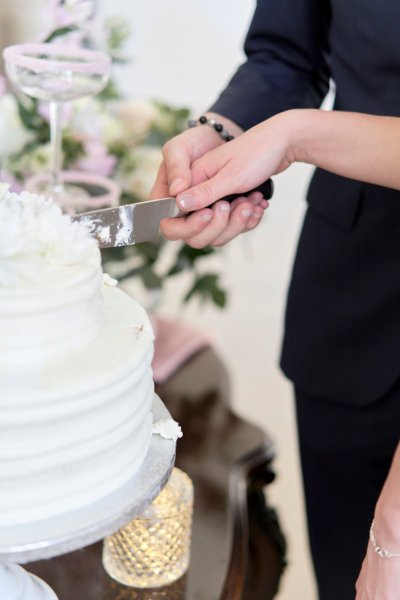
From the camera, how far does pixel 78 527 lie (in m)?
0.76

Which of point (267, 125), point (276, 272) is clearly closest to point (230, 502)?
point (267, 125)

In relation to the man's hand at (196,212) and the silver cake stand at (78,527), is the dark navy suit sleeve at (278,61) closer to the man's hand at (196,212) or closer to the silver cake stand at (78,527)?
the man's hand at (196,212)

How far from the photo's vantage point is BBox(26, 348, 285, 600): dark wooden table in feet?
3.55

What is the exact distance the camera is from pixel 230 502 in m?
1.32

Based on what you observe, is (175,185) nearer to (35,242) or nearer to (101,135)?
(35,242)

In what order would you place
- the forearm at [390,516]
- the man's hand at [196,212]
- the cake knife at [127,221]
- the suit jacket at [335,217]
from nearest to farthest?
the forearm at [390,516], the cake knife at [127,221], the man's hand at [196,212], the suit jacket at [335,217]

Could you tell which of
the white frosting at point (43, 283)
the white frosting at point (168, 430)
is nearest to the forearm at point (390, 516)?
the white frosting at point (168, 430)

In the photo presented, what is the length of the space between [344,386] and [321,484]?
0.20 meters

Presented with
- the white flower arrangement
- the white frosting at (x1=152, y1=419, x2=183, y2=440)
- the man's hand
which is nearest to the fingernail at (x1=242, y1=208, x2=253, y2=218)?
the man's hand

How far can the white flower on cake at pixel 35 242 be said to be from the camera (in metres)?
0.73

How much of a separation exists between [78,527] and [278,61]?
868 mm

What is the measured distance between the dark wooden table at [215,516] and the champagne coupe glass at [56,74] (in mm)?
Result: 441

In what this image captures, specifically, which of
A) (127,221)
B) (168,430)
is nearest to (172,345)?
(127,221)

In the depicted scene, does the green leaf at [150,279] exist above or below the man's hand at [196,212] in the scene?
below
